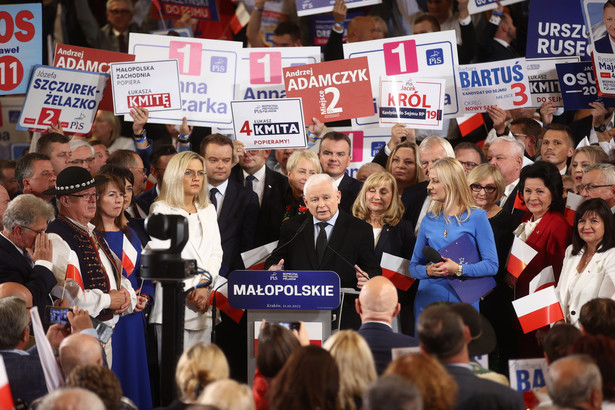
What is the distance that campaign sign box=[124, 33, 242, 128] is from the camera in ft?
27.5

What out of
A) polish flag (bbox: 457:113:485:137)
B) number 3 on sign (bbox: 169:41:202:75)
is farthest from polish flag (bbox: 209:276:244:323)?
polish flag (bbox: 457:113:485:137)

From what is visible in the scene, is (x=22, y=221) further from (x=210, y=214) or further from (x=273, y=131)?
(x=273, y=131)

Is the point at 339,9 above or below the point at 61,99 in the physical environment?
above

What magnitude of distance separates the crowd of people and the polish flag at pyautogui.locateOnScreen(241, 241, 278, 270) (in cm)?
17

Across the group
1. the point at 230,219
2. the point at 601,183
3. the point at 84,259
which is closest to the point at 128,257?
the point at 84,259

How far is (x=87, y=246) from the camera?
5.82m

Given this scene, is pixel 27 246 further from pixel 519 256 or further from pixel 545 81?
pixel 545 81

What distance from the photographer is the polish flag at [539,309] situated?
5863 mm

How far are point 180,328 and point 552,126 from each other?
4507mm

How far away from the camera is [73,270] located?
5.64 metres

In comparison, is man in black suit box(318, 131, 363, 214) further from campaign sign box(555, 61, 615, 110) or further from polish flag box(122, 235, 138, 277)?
campaign sign box(555, 61, 615, 110)

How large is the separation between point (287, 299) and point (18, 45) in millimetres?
4254

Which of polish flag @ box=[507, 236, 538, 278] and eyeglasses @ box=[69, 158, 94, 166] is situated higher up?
eyeglasses @ box=[69, 158, 94, 166]

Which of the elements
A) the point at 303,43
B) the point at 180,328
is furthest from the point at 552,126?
the point at 180,328
